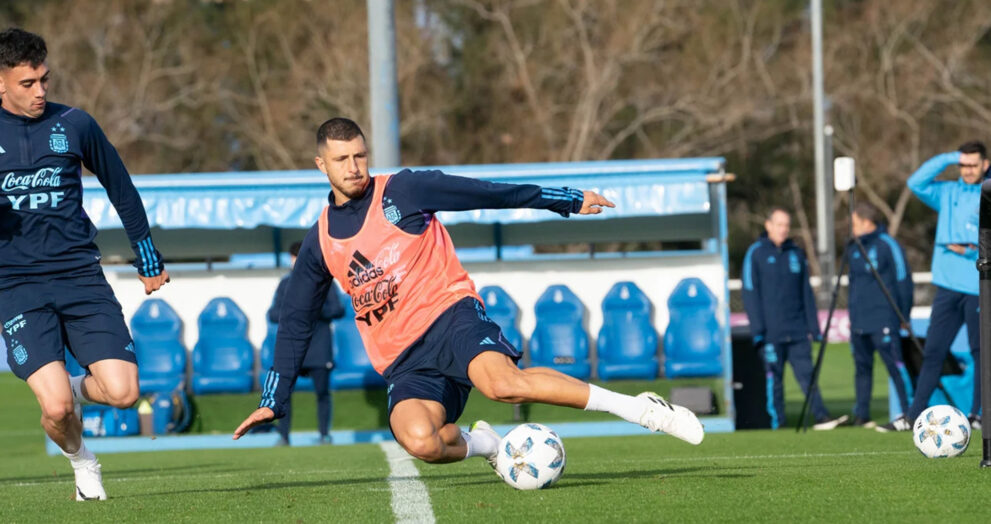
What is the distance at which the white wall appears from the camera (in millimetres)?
15148

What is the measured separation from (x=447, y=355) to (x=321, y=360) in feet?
24.6

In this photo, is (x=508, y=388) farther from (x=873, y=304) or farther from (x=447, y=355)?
(x=873, y=304)

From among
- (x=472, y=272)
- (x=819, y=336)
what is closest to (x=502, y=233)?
(x=472, y=272)

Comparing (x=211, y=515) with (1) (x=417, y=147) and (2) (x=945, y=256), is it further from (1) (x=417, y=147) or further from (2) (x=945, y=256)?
(1) (x=417, y=147)

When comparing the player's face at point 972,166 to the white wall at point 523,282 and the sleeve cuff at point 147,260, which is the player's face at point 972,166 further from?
the sleeve cuff at point 147,260

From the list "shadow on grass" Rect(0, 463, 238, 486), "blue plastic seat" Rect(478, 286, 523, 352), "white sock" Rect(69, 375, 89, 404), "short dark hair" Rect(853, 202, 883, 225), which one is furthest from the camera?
"blue plastic seat" Rect(478, 286, 523, 352)

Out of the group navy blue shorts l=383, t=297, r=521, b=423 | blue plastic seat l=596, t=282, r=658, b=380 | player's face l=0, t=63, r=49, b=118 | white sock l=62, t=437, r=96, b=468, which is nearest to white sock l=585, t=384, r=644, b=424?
navy blue shorts l=383, t=297, r=521, b=423

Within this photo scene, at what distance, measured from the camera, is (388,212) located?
654 cm

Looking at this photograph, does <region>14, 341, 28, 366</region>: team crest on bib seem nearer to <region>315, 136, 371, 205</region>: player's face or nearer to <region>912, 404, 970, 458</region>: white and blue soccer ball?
<region>315, 136, 371, 205</region>: player's face

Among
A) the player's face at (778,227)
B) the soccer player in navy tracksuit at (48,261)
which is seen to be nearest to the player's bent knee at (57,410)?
the soccer player in navy tracksuit at (48,261)

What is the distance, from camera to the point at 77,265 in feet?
→ 21.5

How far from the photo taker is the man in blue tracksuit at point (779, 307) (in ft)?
45.1

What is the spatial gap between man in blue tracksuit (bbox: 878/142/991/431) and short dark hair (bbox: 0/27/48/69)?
23.9 feet

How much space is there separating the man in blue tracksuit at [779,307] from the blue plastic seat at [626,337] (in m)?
1.21
